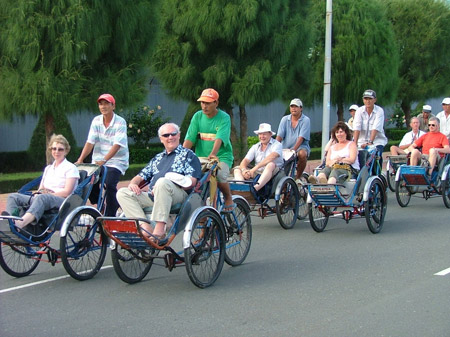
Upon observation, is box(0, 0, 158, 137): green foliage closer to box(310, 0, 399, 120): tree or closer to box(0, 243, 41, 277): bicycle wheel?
box(0, 243, 41, 277): bicycle wheel

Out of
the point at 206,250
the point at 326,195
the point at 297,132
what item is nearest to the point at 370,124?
the point at 297,132

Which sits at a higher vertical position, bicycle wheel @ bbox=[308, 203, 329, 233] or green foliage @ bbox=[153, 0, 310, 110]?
green foliage @ bbox=[153, 0, 310, 110]

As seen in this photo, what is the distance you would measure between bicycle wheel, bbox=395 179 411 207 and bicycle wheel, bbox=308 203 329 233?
2.76 m

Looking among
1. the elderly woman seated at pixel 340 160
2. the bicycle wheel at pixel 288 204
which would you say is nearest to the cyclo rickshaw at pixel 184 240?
the elderly woman seated at pixel 340 160

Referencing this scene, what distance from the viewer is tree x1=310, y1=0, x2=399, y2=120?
27.6 metres

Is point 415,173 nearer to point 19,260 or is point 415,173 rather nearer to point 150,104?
point 19,260

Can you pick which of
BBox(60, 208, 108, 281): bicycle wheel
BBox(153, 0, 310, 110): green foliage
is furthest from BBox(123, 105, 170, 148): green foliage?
BBox(60, 208, 108, 281): bicycle wheel

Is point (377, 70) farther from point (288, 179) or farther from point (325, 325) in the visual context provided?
point (325, 325)

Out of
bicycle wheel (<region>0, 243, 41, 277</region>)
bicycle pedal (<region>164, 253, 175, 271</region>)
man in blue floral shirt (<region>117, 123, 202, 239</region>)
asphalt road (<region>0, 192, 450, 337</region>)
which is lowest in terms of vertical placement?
asphalt road (<region>0, 192, 450, 337</region>)

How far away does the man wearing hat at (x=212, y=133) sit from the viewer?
8672 millimetres

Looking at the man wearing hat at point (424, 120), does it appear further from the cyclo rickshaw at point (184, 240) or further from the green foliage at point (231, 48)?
the cyclo rickshaw at point (184, 240)

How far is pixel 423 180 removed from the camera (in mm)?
13234

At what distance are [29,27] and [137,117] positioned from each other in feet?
28.9

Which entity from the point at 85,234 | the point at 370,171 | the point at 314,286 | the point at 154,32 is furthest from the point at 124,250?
the point at 154,32
